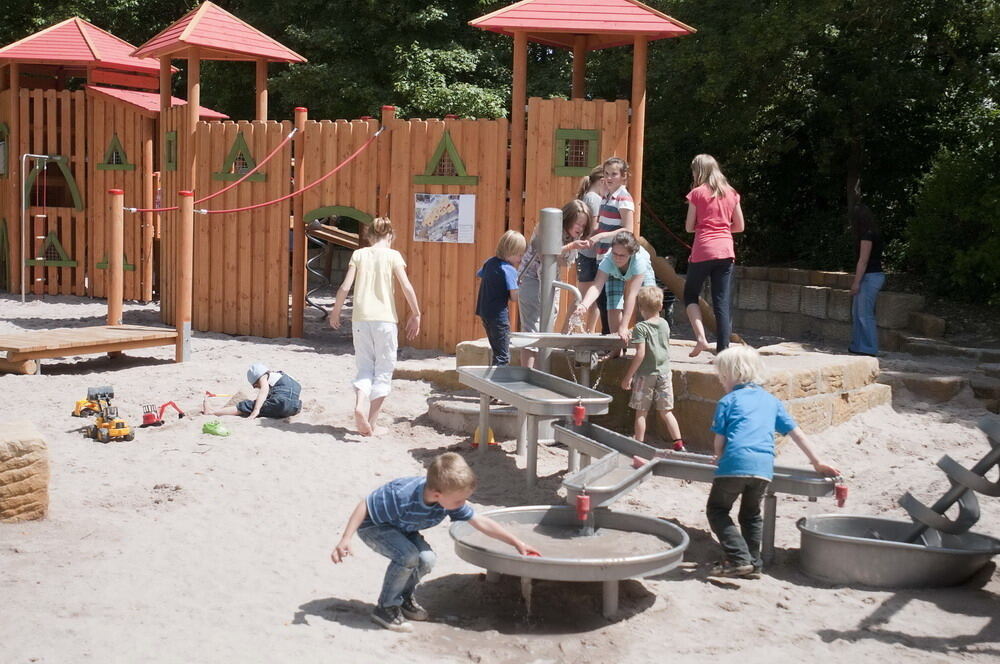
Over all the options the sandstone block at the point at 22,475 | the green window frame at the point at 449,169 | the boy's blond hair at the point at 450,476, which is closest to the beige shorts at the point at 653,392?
the boy's blond hair at the point at 450,476

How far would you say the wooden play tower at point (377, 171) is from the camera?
11.6m

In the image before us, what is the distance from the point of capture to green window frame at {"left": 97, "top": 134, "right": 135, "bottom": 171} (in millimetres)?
17469

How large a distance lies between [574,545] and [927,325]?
26.9ft

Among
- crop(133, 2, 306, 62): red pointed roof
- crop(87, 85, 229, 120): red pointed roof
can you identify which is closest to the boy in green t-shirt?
crop(133, 2, 306, 62): red pointed roof

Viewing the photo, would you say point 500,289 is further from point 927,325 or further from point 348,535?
point 927,325

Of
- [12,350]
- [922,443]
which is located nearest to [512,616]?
[922,443]

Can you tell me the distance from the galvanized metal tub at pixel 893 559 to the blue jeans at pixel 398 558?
223cm

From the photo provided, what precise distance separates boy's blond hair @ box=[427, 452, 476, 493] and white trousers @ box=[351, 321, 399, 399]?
140 inches

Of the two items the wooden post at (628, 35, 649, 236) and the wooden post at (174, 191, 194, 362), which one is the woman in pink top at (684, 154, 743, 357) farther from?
the wooden post at (174, 191, 194, 362)

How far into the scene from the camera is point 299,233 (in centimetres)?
1331

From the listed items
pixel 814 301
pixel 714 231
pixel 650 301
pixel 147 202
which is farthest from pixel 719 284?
pixel 147 202

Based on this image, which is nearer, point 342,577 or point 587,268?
point 342,577

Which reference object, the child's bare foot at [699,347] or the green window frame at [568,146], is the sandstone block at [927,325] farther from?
the child's bare foot at [699,347]

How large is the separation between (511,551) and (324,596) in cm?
91
